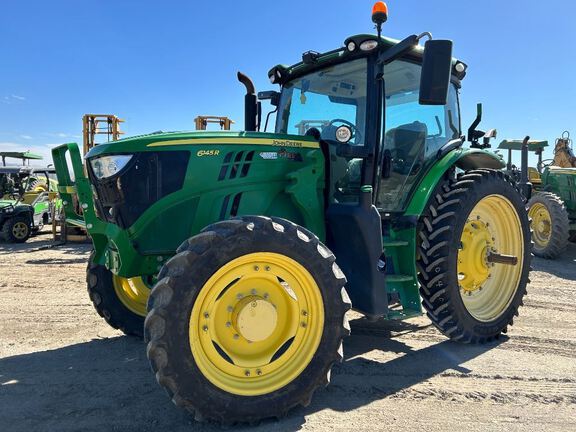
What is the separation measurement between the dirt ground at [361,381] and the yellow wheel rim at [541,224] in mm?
4822

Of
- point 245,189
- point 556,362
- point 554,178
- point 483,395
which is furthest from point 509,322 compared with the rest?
point 554,178

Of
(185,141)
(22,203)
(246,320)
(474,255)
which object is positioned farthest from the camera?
(22,203)

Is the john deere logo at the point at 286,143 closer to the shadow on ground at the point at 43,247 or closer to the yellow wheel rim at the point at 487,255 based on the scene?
the yellow wheel rim at the point at 487,255

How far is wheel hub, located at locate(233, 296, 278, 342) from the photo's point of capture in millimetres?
2738

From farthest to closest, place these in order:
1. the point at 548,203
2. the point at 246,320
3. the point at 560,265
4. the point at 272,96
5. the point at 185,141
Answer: the point at 548,203 < the point at 560,265 < the point at 272,96 < the point at 185,141 < the point at 246,320

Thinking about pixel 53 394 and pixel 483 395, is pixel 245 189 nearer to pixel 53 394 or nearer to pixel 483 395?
pixel 53 394

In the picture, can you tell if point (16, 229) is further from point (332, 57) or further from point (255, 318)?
point (255, 318)

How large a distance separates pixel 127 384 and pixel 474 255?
10.2ft

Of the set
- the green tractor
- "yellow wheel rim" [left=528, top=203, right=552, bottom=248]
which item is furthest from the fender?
"yellow wheel rim" [left=528, top=203, right=552, bottom=248]

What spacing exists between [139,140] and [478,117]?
3481 millimetres

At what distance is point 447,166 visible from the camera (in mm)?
4074

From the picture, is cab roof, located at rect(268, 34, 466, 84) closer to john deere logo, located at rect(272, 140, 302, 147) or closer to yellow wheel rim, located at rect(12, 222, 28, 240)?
john deere logo, located at rect(272, 140, 302, 147)

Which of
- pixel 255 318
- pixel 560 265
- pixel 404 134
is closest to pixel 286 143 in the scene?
pixel 404 134

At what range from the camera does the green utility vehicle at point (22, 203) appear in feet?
39.0
